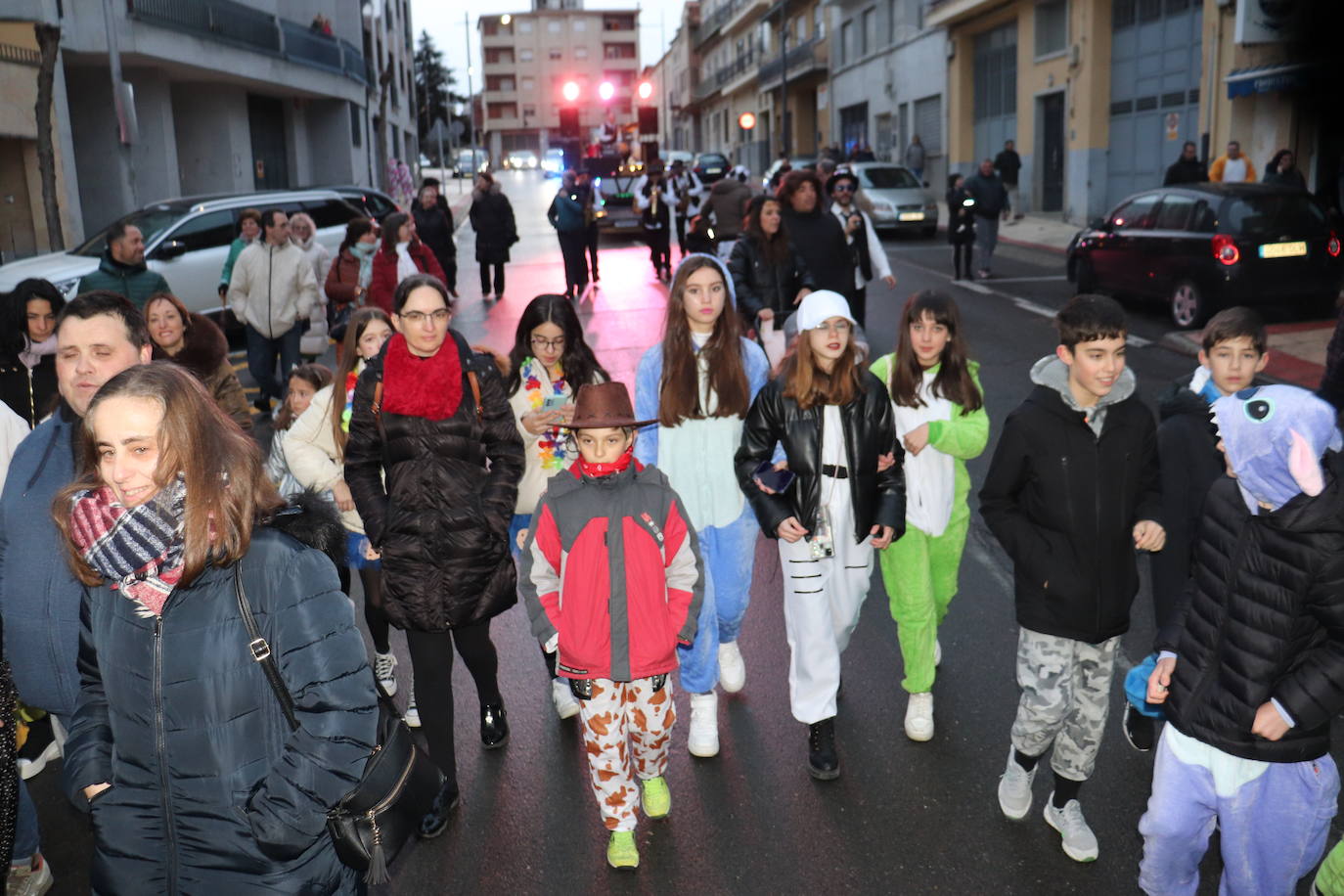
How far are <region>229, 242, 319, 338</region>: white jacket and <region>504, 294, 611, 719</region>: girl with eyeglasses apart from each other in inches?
237

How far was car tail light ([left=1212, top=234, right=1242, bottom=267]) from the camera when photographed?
12.5m

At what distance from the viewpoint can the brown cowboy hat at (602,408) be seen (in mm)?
3871

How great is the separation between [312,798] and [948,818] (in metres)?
2.55

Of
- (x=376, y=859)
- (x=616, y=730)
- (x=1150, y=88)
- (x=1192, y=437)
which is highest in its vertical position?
(x=1150, y=88)

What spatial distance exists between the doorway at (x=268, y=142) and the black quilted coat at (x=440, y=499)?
101 feet

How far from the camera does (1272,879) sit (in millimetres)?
3125

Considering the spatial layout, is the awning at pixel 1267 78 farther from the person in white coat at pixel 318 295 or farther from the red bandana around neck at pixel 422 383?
the red bandana around neck at pixel 422 383

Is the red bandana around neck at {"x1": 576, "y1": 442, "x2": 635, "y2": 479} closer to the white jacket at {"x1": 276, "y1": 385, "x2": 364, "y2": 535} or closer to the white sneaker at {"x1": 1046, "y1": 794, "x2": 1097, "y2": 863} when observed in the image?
the white jacket at {"x1": 276, "y1": 385, "x2": 364, "y2": 535}

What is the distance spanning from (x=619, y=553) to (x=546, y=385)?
4.81 ft

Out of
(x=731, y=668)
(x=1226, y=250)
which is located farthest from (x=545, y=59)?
(x=731, y=668)

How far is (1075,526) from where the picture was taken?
3.82m

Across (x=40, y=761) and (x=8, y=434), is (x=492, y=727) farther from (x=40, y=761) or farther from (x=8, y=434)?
(x=8, y=434)

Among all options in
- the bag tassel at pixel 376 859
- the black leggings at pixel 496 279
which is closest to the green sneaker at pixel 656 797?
the bag tassel at pixel 376 859

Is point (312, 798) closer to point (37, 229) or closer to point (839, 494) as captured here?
point (839, 494)
